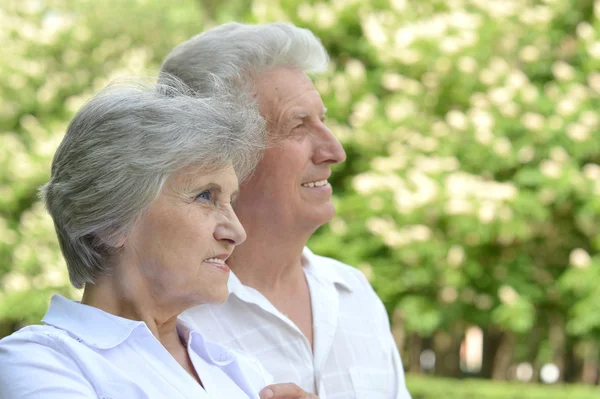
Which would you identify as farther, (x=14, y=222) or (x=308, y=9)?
(x=14, y=222)

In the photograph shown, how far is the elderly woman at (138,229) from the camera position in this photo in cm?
167

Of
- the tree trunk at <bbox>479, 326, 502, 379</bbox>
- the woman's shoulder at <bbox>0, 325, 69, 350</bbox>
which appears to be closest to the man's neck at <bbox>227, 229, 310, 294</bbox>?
the woman's shoulder at <bbox>0, 325, 69, 350</bbox>

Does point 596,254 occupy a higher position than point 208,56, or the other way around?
point 208,56

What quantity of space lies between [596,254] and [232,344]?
7.53 m

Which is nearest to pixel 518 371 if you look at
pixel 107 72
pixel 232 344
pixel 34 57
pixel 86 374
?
pixel 107 72

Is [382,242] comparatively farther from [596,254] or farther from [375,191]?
[596,254]

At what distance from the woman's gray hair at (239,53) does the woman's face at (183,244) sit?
1.98 feet

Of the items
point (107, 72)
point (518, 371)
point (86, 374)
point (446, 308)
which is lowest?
point (518, 371)

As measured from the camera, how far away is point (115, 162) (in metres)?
1.69

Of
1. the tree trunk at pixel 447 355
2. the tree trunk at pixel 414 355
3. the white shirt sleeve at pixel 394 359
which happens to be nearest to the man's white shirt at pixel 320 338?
the white shirt sleeve at pixel 394 359

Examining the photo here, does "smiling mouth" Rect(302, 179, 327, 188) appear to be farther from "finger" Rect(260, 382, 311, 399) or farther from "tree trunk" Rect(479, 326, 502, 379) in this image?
"tree trunk" Rect(479, 326, 502, 379)

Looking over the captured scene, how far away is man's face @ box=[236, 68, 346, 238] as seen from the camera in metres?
2.37

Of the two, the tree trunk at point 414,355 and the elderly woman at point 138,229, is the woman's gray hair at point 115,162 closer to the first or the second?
the elderly woman at point 138,229

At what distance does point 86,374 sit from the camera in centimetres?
159
